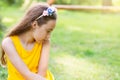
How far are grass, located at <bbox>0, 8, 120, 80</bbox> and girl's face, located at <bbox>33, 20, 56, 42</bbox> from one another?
135cm

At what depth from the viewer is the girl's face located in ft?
9.42

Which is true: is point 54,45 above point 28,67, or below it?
below

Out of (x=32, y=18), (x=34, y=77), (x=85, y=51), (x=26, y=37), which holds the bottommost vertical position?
(x=85, y=51)

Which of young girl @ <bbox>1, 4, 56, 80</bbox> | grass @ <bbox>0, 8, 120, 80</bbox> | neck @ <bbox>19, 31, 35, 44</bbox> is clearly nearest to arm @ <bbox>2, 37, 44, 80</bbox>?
young girl @ <bbox>1, 4, 56, 80</bbox>

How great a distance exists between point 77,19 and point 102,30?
206cm

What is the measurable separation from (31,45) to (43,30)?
0.24 metres

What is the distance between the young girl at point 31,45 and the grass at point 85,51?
1154mm

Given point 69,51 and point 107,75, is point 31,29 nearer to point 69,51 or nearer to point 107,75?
point 107,75

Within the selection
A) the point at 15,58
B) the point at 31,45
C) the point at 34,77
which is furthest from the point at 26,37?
the point at 34,77

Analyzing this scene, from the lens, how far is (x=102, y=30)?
29.0 feet

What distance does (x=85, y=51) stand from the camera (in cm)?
605

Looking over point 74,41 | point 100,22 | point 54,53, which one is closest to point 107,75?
point 54,53

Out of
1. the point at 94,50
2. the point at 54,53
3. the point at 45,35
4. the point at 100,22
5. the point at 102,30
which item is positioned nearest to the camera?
the point at 45,35

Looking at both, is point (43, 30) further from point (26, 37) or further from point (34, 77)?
point (34, 77)
